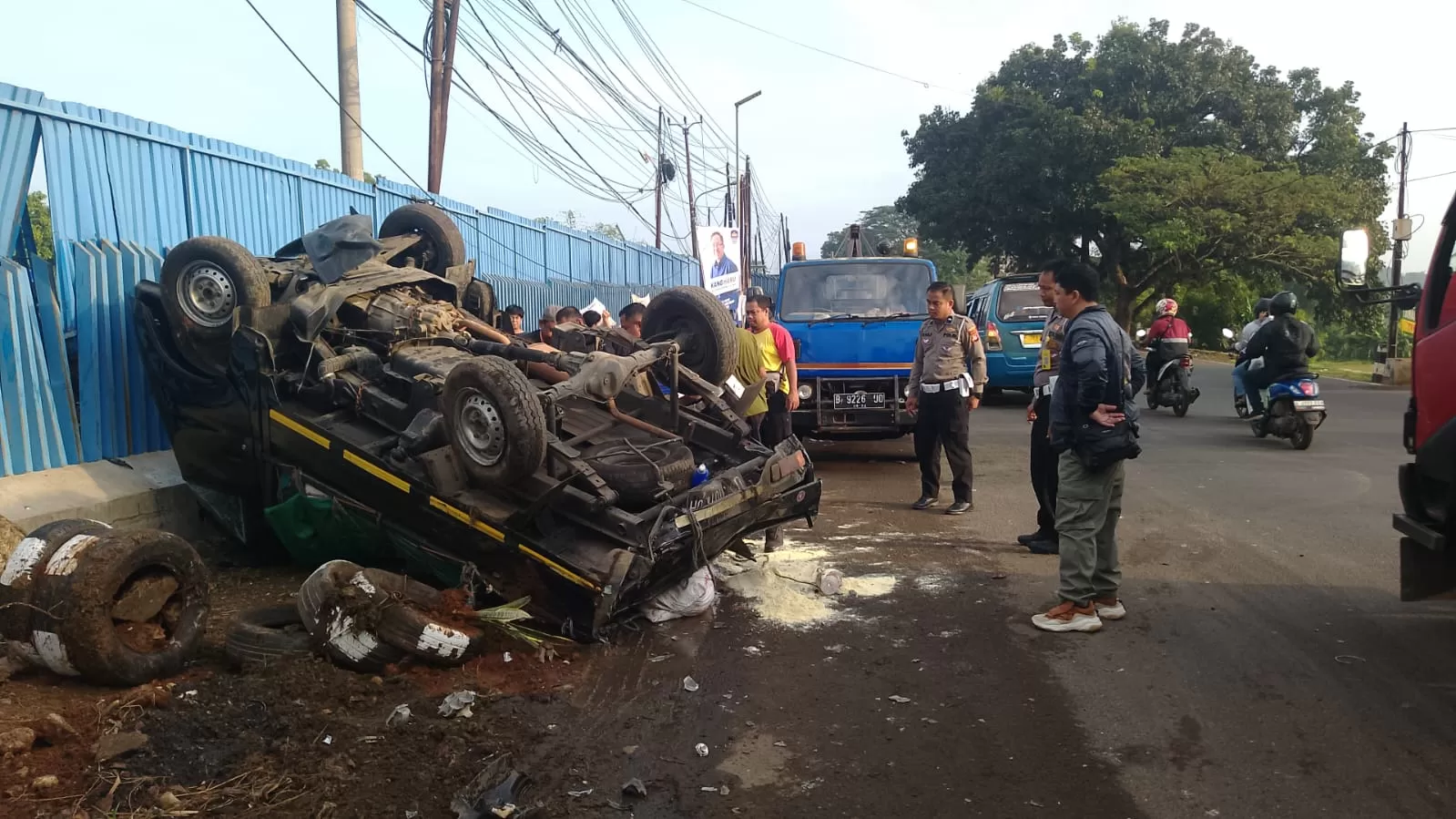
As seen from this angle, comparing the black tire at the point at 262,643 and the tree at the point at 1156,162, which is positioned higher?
the tree at the point at 1156,162

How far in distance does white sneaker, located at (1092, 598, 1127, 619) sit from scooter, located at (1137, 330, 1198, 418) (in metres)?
10.1

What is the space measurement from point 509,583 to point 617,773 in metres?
1.58

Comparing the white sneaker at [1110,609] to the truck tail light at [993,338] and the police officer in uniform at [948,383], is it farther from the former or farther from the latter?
the truck tail light at [993,338]

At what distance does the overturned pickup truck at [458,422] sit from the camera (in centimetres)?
476

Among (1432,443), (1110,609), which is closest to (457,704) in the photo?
(1110,609)

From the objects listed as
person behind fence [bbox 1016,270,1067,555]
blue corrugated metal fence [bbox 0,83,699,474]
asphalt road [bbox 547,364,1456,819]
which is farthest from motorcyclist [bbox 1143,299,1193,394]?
blue corrugated metal fence [bbox 0,83,699,474]

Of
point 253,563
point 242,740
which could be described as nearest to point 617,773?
point 242,740

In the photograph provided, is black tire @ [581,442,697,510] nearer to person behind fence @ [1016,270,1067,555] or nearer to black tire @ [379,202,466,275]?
person behind fence @ [1016,270,1067,555]

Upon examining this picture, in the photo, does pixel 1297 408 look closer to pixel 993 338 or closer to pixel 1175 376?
pixel 1175 376

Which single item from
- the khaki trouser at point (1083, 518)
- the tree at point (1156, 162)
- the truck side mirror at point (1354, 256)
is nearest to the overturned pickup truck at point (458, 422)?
the khaki trouser at point (1083, 518)

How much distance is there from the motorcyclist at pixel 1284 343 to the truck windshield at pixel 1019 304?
4.80 m

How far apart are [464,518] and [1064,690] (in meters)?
2.83

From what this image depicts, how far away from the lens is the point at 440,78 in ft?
44.5

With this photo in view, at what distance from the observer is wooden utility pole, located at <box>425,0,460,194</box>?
525 inches
